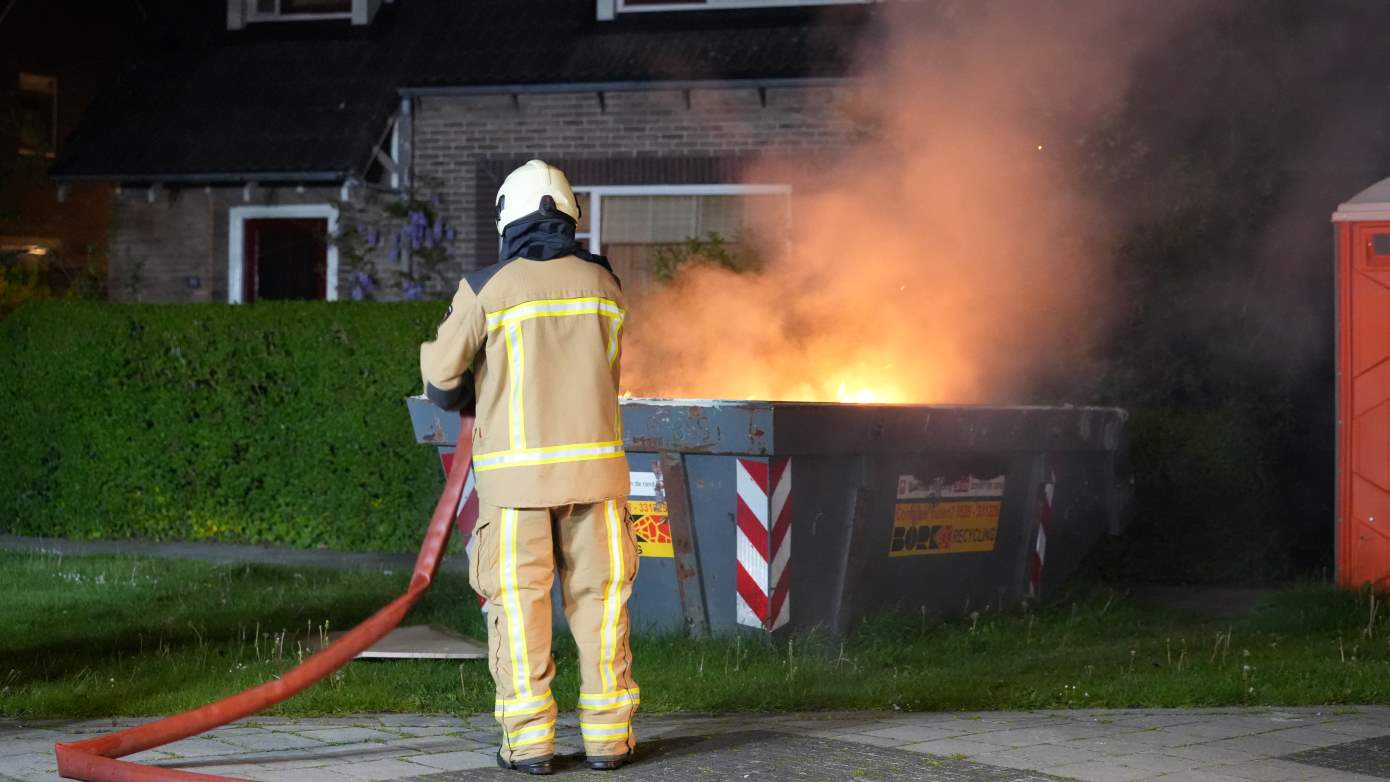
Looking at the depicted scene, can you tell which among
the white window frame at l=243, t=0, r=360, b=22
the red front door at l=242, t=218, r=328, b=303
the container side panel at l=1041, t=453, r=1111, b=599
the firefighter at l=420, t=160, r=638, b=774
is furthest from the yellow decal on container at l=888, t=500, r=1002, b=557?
the white window frame at l=243, t=0, r=360, b=22

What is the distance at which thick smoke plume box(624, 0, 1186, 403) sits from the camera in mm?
10453

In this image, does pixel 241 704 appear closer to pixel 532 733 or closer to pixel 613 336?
pixel 532 733

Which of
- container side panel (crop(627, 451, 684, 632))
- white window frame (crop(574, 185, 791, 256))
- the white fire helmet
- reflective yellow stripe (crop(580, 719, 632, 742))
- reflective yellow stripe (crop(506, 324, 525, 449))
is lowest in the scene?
reflective yellow stripe (crop(580, 719, 632, 742))

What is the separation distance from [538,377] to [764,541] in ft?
7.56

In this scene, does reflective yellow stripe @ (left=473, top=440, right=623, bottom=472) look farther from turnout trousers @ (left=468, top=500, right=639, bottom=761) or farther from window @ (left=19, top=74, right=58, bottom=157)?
window @ (left=19, top=74, right=58, bottom=157)

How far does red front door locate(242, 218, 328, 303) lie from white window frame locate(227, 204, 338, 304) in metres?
0.06

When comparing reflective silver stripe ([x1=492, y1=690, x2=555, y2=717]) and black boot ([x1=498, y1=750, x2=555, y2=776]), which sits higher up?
reflective silver stripe ([x1=492, y1=690, x2=555, y2=717])

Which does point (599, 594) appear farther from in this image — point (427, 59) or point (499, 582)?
point (427, 59)

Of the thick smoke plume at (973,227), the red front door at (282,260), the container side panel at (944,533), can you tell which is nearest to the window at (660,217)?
the thick smoke plume at (973,227)

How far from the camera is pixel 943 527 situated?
8.34m

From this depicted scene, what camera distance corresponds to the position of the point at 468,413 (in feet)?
18.3

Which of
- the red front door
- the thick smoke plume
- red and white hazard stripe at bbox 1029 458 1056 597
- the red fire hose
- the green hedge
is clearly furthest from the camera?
the red front door

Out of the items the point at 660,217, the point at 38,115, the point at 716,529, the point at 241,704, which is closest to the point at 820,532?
the point at 716,529

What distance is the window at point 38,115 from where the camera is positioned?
20.1 metres
